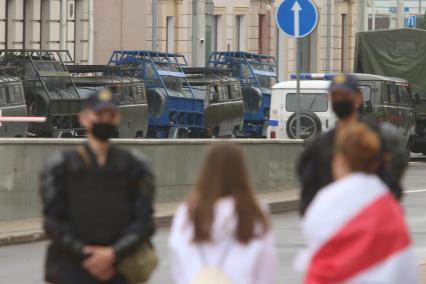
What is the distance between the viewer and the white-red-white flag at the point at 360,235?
5785 mm

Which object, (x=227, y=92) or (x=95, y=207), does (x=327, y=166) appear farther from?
(x=227, y=92)

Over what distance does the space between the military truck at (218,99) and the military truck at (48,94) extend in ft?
19.7

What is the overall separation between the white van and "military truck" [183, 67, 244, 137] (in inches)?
368

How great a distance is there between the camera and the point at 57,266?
23.1ft

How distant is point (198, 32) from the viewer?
57.0 metres

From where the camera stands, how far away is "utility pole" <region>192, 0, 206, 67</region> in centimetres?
5538

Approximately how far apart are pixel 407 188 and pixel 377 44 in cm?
1255

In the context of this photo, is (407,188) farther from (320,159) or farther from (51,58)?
(320,159)

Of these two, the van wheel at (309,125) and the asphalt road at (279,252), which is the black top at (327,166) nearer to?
the asphalt road at (279,252)

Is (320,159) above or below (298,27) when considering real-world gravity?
below

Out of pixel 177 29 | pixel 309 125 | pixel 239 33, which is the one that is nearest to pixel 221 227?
pixel 309 125

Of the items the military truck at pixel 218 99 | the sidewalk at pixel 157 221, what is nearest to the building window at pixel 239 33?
the military truck at pixel 218 99

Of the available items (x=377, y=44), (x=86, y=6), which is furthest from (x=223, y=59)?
(x=377, y=44)

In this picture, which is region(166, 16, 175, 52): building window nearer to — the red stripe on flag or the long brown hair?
the long brown hair
